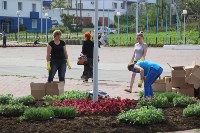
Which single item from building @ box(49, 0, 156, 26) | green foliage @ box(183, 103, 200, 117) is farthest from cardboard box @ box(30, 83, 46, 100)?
building @ box(49, 0, 156, 26)

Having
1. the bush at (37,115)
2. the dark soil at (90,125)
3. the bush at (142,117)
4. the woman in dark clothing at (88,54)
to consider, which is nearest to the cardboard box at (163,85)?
the dark soil at (90,125)

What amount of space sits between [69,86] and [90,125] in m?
9.22

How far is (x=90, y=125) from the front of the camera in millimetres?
9398

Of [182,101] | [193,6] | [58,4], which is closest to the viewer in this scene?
[182,101]

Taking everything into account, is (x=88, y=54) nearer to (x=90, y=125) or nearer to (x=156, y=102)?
(x=156, y=102)

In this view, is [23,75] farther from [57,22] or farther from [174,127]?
[57,22]

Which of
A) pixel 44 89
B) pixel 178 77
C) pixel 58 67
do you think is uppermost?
Result: pixel 58 67

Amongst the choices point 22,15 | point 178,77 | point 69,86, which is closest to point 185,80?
point 178,77

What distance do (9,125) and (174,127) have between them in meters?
2.69

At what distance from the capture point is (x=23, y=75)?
906 inches

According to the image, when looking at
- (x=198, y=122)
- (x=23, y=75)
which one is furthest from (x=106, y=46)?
(x=198, y=122)

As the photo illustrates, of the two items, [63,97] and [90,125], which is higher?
[63,97]

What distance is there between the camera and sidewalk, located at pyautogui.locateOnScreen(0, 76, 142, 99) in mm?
16406

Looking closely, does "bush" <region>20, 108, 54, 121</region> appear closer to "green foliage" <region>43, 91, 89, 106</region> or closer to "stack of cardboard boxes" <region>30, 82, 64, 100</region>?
"green foliage" <region>43, 91, 89, 106</region>
